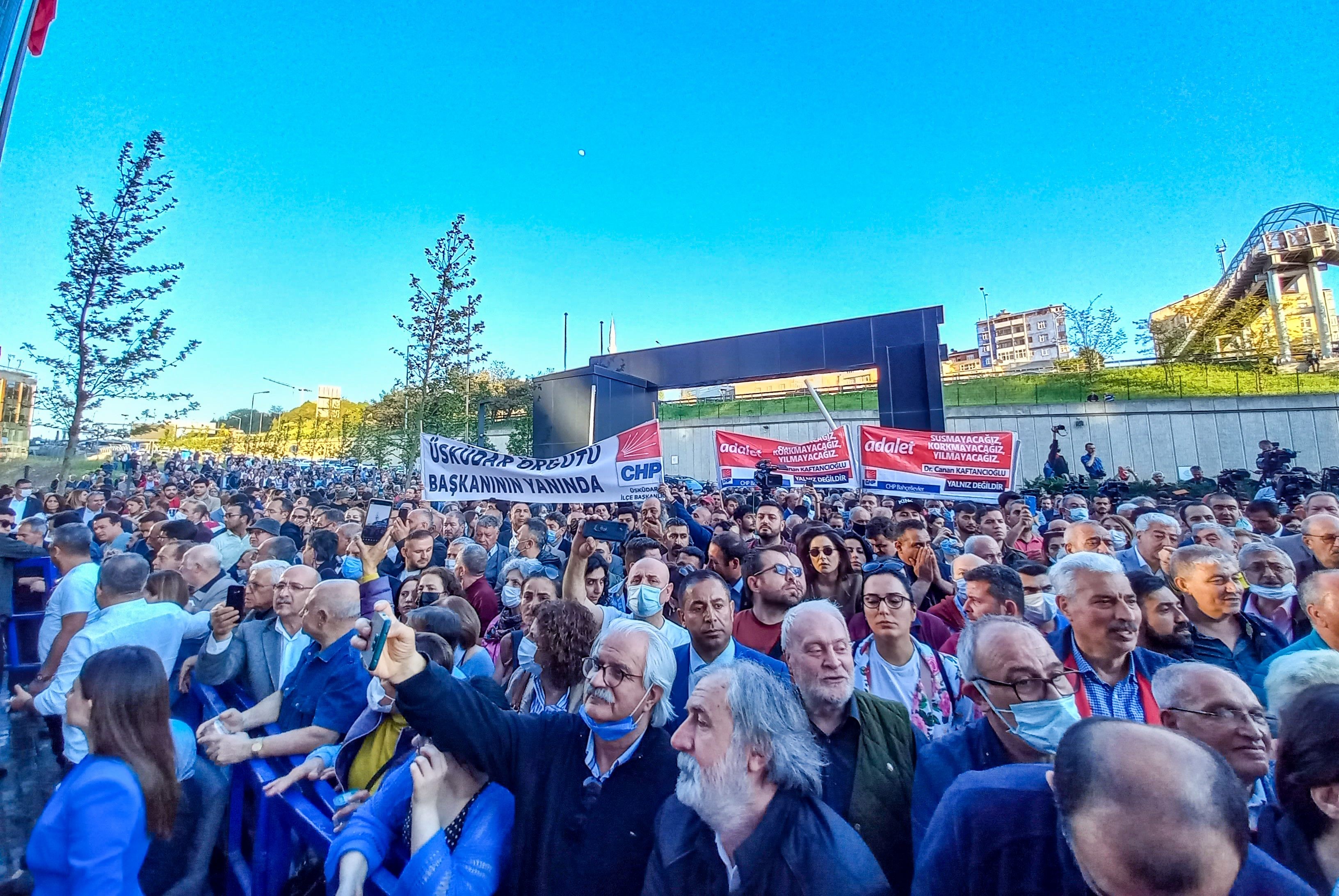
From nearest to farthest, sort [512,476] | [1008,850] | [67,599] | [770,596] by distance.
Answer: [1008,850] < [770,596] < [67,599] < [512,476]

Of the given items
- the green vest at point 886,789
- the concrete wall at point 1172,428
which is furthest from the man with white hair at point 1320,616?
the concrete wall at point 1172,428

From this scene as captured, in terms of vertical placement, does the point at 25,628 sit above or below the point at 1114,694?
below

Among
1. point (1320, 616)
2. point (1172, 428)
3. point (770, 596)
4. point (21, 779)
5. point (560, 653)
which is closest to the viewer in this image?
point (560, 653)

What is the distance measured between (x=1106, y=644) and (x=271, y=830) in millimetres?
3993

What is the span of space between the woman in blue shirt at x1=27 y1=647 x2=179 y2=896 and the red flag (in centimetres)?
764

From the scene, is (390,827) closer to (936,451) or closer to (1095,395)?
(936,451)

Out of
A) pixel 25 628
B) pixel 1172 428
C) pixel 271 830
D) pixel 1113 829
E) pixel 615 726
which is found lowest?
pixel 271 830

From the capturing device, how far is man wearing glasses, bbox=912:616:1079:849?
1.92 meters

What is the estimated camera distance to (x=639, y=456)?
7.80 metres

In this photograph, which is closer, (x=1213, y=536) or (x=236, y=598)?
(x=236, y=598)

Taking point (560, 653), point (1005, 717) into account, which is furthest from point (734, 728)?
point (560, 653)

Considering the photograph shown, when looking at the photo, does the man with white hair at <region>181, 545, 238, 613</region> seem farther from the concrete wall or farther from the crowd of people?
the concrete wall

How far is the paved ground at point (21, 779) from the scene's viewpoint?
3.86 meters

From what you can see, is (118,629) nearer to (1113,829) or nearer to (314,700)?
(314,700)
